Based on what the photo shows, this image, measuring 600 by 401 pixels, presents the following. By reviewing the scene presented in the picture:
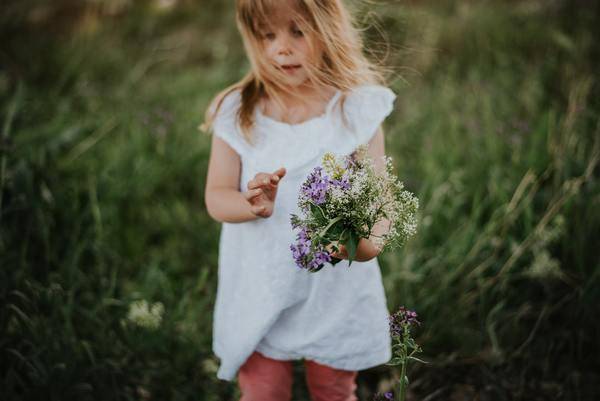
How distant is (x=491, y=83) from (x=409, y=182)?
4.05ft

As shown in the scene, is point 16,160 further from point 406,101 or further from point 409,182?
point 406,101

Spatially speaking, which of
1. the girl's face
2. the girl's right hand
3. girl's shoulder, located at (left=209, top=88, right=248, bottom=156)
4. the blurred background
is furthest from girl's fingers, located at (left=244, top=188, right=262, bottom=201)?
the blurred background

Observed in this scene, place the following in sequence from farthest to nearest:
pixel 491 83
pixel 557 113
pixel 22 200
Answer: pixel 491 83 → pixel 557 113 → pixel 22 200

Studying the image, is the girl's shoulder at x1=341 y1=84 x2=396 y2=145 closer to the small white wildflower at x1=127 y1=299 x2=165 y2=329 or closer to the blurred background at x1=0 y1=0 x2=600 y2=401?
the blurred background at x1=0 y1=0 x2=600 y2=401

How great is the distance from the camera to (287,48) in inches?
55.5

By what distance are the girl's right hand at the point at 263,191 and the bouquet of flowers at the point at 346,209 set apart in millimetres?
149

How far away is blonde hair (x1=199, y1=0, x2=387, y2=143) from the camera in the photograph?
1.40 meters

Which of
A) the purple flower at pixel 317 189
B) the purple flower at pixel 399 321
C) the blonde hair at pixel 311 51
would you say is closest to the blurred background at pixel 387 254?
the blonde hair at pixel 311 51

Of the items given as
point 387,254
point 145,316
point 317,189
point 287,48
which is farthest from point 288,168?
point 387,254

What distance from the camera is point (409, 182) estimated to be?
271cm

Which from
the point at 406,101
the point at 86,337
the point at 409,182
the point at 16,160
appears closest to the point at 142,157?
the point at 16,160

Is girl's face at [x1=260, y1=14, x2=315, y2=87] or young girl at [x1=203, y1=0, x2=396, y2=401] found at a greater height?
girl's face at [x1=260, y1=14, x2=315, y2=87]

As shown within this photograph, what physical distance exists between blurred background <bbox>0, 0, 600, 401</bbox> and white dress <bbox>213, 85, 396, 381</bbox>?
337mm

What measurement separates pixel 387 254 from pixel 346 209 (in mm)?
1443
